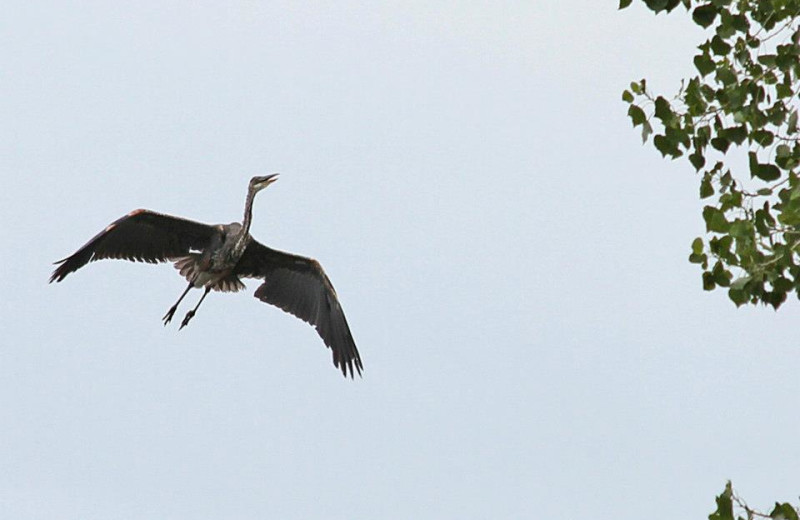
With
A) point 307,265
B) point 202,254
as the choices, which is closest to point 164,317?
point 202,254

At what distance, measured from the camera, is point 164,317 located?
49.2 feet

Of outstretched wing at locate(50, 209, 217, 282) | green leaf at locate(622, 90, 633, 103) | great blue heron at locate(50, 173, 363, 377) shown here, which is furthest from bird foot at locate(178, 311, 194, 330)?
green leaf at locate(622, 90, 633, 103)

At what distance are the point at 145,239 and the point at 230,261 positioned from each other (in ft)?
3.42

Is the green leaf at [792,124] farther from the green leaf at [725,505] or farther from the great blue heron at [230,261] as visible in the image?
the great blue heron at [230,261]

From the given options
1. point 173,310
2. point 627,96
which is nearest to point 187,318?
point 173,310

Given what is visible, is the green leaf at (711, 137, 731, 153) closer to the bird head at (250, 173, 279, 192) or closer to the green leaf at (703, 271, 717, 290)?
the green leaf at (703, 271, 717, 290)

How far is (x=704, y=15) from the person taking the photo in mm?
6750

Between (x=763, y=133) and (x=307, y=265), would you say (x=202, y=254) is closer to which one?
(x=307, y=265)

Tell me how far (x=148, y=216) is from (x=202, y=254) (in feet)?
2.98

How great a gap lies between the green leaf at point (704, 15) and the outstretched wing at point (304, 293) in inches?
373

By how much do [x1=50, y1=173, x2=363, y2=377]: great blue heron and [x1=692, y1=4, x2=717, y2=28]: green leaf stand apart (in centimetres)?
891

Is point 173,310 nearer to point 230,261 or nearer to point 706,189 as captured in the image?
point 230,261

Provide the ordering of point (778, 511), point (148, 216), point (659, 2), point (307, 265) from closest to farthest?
1. point (778, 511)
2. point (659, 2)
3. point (148, 216)
4. point (307, 265)

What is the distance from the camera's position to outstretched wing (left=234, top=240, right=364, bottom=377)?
15.7 metres
